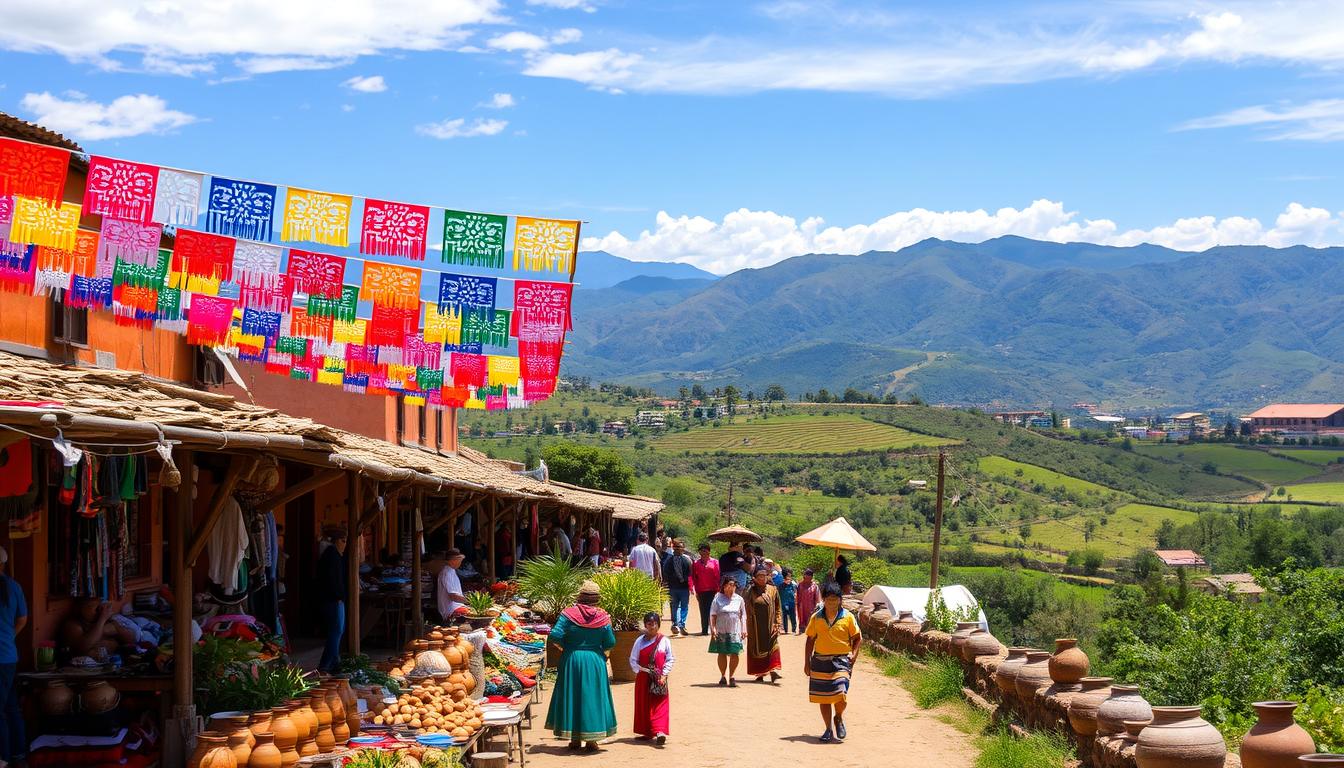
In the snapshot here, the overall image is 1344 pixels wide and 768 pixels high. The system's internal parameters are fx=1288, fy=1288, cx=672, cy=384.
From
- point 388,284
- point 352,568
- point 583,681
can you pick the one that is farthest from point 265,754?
point 388,284

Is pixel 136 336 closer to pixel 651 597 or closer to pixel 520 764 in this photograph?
pixel 651 597

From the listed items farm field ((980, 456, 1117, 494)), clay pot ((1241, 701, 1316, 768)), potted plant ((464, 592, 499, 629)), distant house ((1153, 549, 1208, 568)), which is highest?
clay pot ((1241, 701, 1316, 768))

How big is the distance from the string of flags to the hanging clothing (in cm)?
256

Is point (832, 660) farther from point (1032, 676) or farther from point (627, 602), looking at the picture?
point (627, 602)

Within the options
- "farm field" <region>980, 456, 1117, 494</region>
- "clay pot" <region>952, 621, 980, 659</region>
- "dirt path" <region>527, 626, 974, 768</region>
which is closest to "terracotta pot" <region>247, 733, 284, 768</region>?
"dirt path" <region>527, 626, 974, 768</region>

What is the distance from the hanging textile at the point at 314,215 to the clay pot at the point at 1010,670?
798 centimetres

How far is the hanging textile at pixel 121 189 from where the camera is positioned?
433 inches

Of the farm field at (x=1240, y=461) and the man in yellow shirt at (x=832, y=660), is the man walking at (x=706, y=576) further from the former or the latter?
the farm field at (x=1240, y=461)

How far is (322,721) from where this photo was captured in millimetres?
8656

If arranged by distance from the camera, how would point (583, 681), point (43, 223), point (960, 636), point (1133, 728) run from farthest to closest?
point (960, 636) < point (583, 681) < point (43, 223) < point (1133, 728)

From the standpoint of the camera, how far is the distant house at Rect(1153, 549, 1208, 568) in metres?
75.4

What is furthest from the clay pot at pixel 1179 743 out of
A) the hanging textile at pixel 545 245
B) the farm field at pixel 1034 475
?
the farm field at pixel 1034 475

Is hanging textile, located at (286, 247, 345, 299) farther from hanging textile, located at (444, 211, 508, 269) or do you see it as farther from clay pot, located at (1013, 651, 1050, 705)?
clay pot, located at (1013, 651, 1050, 705)

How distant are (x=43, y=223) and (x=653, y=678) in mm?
6789
